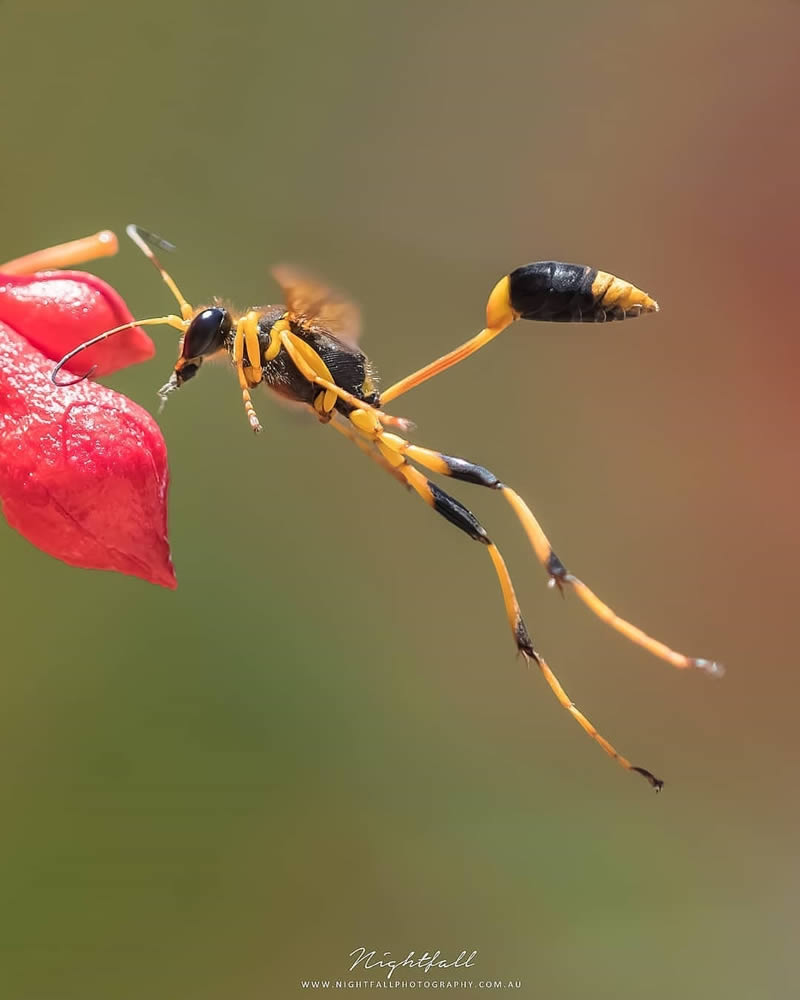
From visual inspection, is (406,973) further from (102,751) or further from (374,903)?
(102,751)

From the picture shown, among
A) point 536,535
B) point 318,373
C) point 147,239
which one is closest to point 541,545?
point 536,535

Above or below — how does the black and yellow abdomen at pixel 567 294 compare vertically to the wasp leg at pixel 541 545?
above

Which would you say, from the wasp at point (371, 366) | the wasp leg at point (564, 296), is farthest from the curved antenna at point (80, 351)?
the wasp leg at point (564, 296)

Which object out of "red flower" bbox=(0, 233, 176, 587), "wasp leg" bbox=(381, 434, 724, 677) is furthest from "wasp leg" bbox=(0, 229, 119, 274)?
"wasp leg" bbox=(381, 434, 724, 677)

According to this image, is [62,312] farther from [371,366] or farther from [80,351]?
[371,366]

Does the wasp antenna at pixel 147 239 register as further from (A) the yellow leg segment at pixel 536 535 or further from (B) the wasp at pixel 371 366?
(A) the yellow leg segment at pixel 536 535

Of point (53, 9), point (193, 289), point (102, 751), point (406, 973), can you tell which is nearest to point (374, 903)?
point (406, 973)

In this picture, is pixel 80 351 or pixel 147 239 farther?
pixel 147 239
